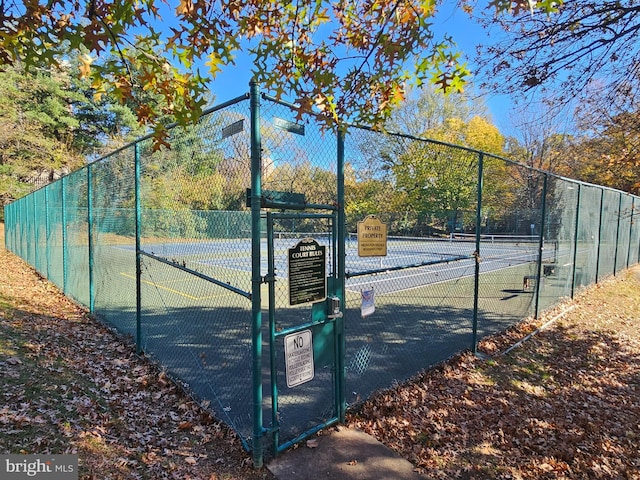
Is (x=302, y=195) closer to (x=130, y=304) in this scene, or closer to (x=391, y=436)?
(x=391, y=436)

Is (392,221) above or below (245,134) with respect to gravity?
below

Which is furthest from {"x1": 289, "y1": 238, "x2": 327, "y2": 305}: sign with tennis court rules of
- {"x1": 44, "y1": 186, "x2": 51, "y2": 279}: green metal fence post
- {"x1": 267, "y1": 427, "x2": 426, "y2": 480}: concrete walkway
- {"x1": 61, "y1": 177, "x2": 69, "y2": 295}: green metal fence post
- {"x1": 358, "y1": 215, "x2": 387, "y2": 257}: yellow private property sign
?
{"x1": 44, "y1": 186, "x2": 51, "y2": 279}: green metal fence post

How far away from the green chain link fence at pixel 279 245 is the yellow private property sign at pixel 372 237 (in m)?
0.10

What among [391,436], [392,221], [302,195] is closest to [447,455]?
[391,436]

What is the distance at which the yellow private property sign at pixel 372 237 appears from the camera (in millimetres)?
3598

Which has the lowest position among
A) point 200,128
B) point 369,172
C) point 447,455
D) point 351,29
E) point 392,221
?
point 447,455

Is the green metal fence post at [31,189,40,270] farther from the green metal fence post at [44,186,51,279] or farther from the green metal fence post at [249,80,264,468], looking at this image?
the green metal fence post at [249,80,264,468]

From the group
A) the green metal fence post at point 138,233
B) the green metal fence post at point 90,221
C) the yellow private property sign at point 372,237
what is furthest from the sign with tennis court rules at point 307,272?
the green metal fence post at point 90,221

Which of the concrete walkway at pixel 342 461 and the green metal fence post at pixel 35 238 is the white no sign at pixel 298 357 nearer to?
the concrete walkway at pixel 342 461

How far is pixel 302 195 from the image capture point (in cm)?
312

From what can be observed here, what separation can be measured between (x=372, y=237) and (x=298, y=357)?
134 centimetres

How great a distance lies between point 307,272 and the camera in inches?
120

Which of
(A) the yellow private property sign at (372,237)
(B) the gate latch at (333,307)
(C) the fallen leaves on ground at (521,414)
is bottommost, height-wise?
(C) the fallen leaves on ground at (521,414)

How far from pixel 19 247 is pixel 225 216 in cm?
1647
